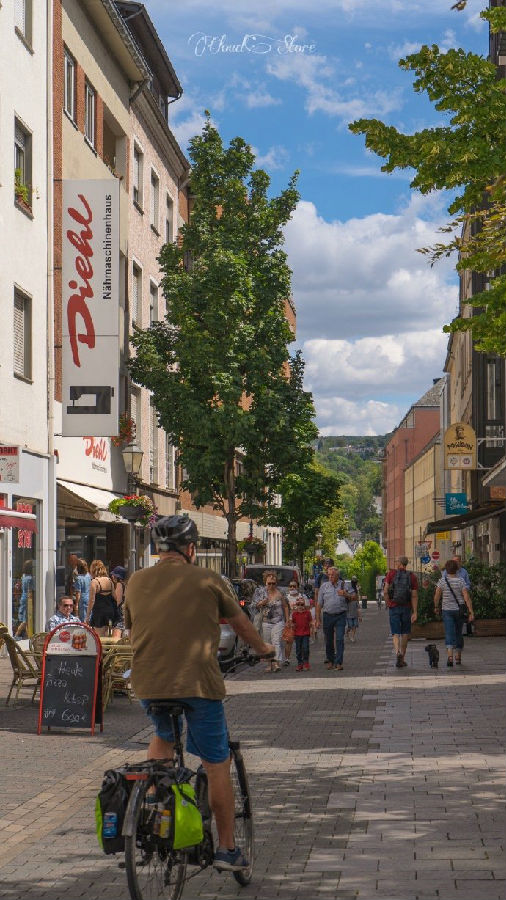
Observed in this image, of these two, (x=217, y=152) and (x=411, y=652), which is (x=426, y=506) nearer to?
(x=217, y=152)

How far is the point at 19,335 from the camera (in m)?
26.0

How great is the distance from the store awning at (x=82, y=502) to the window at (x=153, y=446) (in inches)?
311

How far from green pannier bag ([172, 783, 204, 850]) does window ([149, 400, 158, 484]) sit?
113ft

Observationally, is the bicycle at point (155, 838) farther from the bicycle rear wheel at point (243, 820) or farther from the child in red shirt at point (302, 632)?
the child in red shirt at point (302, 632)

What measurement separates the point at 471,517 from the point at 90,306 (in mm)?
12761

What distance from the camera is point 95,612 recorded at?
64.0 ft

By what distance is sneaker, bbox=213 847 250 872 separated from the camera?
6090 mm

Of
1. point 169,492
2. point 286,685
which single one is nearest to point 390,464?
point 169,492

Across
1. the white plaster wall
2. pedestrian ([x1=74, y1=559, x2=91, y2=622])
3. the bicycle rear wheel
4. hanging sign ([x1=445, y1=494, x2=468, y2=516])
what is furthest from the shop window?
hanging sign ([x1=445, y1=494, x2=468, y2=516])

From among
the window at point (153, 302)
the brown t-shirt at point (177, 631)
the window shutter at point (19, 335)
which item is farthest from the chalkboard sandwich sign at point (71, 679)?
the window at point (153, 302)

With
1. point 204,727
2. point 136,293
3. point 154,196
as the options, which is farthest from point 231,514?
point 204,727

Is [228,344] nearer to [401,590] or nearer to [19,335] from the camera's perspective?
[19,335]

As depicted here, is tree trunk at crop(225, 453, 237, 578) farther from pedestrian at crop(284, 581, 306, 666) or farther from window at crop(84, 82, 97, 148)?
pedestrian at crop(284, 581, 306, 666)

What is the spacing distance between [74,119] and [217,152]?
7602 millimetres
